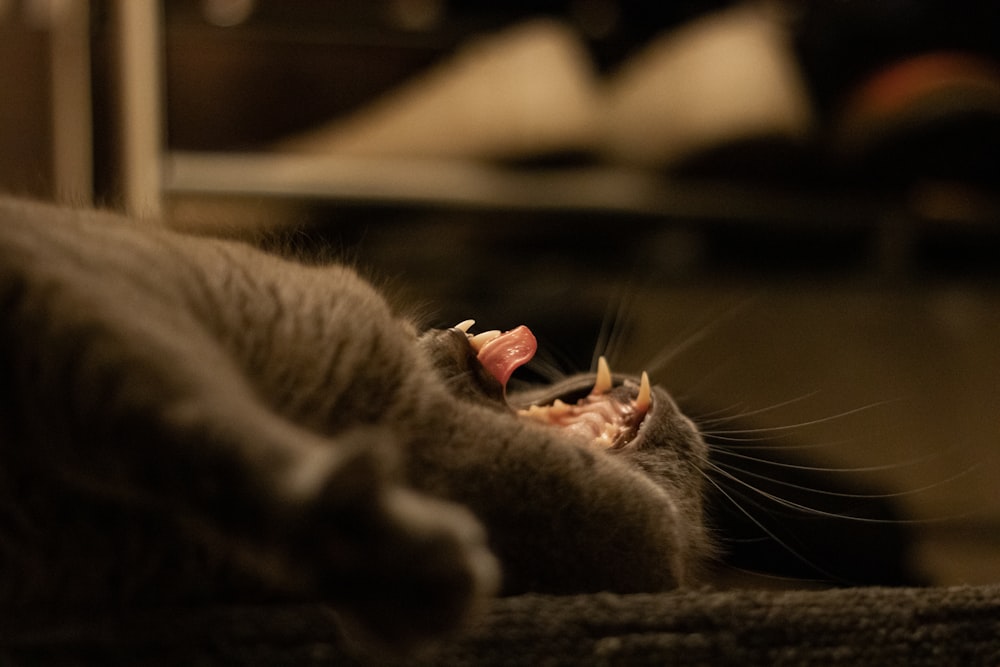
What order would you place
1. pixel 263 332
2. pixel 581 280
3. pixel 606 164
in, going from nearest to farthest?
pixel 263 332, pixel 606 164, pixel 581 280

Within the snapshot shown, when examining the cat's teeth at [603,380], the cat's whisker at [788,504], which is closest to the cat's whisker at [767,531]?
the cat's whisker at [788,504]

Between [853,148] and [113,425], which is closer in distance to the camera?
[113,425]

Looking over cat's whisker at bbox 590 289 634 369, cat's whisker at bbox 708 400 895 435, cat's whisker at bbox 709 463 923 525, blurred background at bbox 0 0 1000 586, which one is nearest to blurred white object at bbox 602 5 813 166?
blurred background at bbox 0 0 1000 586

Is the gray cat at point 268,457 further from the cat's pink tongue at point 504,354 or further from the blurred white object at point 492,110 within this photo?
the blurred white object at point 492,110

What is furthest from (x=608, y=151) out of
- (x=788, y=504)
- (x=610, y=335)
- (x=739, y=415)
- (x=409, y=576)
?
(x=409, y=576)

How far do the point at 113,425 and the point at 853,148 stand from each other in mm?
1844

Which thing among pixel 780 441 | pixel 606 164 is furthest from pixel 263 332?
pixel 606 164

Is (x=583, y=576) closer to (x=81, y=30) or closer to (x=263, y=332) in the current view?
(x=263, y=332)

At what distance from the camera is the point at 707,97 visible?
1869 millimetres

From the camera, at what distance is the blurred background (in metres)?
1.78

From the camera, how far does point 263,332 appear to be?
0.63 m

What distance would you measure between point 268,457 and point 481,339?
0.45 metres

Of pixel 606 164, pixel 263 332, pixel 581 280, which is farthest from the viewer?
pixel 581 280

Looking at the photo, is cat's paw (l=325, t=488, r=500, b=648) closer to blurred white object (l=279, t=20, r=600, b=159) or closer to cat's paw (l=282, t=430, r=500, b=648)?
cat's paw (l=282, t=430, r=500, b=648)
